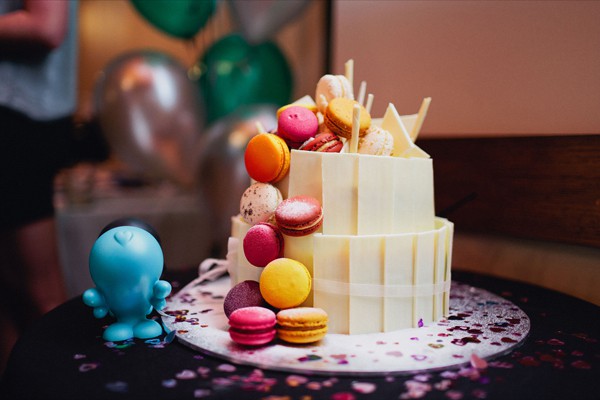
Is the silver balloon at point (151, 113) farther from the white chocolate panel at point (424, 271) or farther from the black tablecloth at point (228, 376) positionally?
the white chocolate panel at point (424, 271)

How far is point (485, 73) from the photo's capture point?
146 cm

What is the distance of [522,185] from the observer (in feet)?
4.62

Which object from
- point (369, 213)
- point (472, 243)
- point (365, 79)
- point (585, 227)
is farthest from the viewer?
point (365, 79)

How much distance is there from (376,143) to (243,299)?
1.26 ft

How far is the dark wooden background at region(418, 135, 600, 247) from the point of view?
1271 millimetres

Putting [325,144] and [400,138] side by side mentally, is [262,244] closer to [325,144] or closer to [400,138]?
[325,144]

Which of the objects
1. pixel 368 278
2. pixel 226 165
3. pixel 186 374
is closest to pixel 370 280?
pixel 368 278

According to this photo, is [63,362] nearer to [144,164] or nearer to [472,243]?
[472,243]

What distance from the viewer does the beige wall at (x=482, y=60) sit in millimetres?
1267

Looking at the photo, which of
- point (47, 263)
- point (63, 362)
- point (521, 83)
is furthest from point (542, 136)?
point (47, 263)

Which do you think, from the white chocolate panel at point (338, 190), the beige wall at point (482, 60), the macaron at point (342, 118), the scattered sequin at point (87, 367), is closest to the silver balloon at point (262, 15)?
the beige wall at point (482, 60)

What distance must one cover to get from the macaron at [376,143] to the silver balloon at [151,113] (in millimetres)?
1244

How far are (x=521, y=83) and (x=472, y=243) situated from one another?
19.4 inches

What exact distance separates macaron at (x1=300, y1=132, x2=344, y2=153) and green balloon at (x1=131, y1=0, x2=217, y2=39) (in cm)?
126
